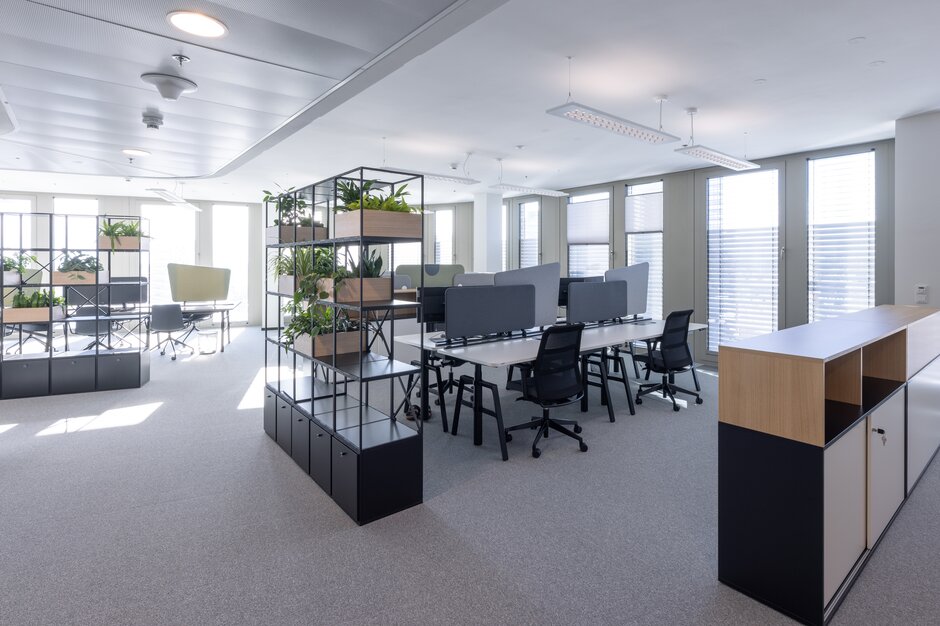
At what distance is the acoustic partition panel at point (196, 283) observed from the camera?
27.9ft

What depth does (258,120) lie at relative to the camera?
394 cm

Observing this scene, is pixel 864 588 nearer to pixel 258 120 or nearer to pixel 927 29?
pixel 927 29

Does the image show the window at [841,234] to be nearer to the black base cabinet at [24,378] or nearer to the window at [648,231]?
the window at [648,231]

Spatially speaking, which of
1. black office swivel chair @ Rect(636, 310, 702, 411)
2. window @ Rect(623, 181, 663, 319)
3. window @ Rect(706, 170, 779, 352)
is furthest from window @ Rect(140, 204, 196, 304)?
window @ Rect(706, 170, 779, 352)

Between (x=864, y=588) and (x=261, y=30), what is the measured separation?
364cm

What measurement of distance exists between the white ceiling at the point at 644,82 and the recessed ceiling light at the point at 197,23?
36 cm

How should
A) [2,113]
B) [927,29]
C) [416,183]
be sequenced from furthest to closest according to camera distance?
[416,183] < [2,113] < [927,29]

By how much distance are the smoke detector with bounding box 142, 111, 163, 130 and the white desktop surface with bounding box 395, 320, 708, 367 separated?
2.50 meters

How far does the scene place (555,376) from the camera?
3707 mm

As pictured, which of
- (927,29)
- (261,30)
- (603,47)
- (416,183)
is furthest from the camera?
(416,183)

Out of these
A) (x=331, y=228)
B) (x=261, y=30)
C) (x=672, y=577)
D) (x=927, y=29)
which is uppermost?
(x=927, y=29)

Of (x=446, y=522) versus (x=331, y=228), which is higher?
(x=331, y=228)

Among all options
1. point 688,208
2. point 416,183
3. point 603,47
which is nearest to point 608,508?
point 603,47

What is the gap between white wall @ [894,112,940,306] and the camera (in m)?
4.59
